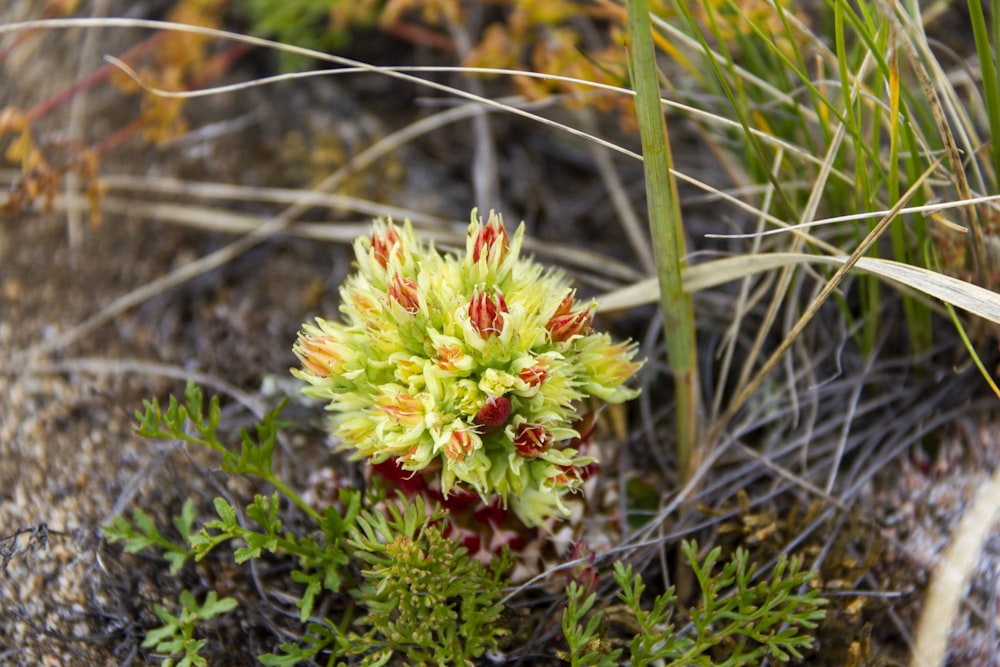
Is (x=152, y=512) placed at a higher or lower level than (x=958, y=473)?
lower

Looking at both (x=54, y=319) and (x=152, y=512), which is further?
(x=54, y=319)

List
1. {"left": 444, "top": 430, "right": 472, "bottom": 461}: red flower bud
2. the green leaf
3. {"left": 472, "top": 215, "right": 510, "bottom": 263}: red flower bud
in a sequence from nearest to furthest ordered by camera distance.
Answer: {"left": 444, "top": 430, "right": 472, "bottom": 461}: red flower bud, {"left": 472, "top": 215, "right": 510, "bottom": 263}: red flower bud, the green leaf

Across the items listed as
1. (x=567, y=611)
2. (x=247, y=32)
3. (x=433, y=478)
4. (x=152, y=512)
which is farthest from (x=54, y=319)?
(x=567, y=611)

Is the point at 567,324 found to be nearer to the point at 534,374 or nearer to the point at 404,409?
the point at 534,374

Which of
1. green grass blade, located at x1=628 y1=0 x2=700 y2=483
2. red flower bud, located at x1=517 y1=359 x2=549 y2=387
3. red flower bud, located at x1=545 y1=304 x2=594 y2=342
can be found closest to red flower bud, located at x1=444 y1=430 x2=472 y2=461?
red flower bud, located at x1=517 y1=359 x2=549 y2=387

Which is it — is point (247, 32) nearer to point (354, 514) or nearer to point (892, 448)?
point (354, 514)

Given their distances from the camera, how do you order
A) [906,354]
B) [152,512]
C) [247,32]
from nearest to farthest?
[152,512] < [906,354] < [247,32]

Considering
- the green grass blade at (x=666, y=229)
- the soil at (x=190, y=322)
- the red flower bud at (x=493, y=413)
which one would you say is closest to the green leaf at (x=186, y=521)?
the soil at (x=190, y=322)

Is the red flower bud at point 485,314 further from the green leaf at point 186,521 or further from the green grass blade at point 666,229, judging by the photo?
the green leaf at point 186,521

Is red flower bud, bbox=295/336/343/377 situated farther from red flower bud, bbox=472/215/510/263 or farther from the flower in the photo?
red flower bud, bbox=472/215/510/263
